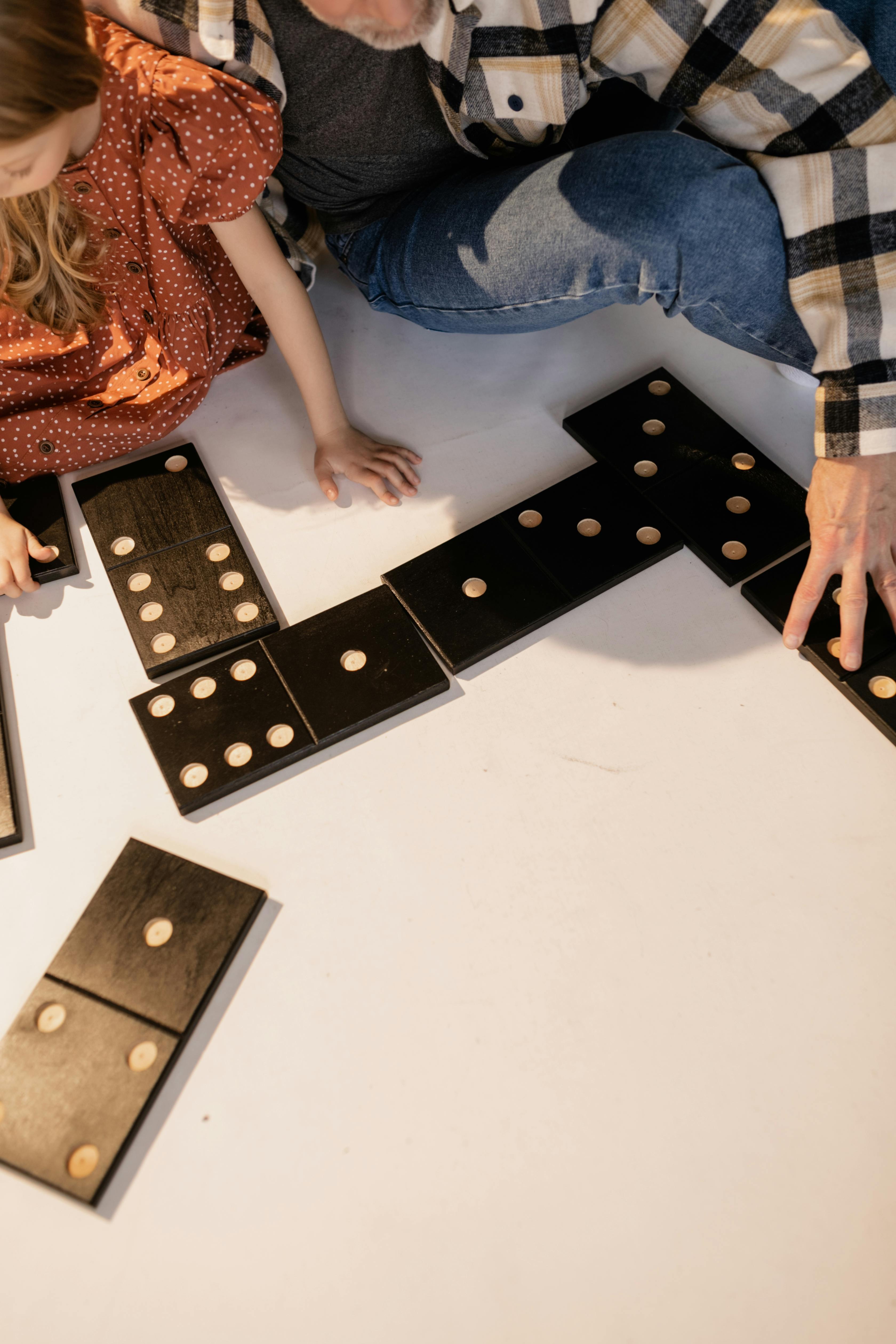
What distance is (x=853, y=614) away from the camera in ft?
3.45

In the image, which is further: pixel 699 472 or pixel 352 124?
pixel 699 472

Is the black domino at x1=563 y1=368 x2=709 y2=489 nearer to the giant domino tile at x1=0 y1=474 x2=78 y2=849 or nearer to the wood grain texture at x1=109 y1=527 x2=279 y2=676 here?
the wood grain texture at x1=109 y1=527 x2=279 y2=676

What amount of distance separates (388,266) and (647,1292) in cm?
133

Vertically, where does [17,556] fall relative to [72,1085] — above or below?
above

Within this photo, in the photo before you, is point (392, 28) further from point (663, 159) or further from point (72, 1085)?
point (72, 1085)

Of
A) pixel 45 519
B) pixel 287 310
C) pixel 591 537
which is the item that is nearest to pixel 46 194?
pixel 287 310

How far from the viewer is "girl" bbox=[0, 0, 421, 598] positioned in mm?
882

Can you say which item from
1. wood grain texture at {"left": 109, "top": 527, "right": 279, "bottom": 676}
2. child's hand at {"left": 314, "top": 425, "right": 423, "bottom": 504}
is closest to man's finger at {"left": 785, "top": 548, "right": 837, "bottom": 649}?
child's hand at {"left": 314, "top": 425, "right": 423, "bottom": 504}

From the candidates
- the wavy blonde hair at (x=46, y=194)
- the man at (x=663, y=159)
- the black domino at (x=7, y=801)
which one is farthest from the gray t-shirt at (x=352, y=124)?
the black domino at (x=7, y=801)

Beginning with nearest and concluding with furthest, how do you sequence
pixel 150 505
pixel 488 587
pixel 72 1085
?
1. pixel 72 1085
2. pixel 488 587
3. pixel 150 505

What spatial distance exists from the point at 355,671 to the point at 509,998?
44cm

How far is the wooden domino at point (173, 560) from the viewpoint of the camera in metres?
1.15

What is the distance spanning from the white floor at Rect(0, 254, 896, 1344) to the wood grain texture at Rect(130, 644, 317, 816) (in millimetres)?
29

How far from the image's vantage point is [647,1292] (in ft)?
2.55
